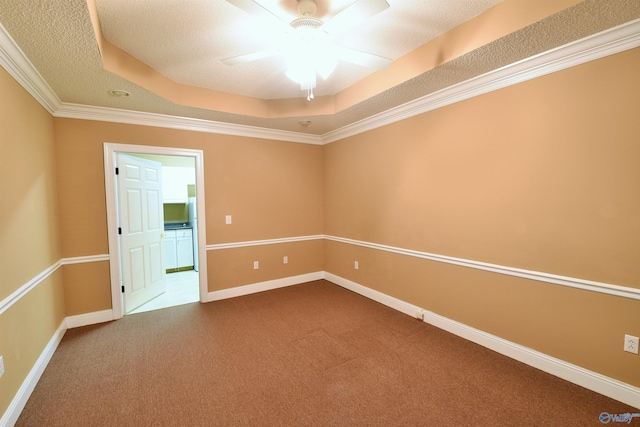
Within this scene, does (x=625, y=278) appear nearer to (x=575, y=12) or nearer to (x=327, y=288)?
(x=575, y=12)

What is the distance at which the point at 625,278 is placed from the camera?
183 cm

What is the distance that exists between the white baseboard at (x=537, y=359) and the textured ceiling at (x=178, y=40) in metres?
2.39

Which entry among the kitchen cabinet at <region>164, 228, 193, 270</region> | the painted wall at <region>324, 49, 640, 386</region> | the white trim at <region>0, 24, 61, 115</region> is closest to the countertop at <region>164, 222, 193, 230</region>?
the kitchen cabinet at <region>164, 228, 193, 270</region>

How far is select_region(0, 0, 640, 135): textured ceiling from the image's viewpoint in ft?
5.14

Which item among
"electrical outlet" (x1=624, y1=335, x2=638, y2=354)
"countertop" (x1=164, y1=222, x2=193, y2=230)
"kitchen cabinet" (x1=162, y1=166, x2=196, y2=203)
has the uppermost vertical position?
"kitchen cabinet" (x1=162, y1=166, x2=196, y2=203)

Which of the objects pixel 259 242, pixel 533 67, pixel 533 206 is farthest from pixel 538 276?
pixel 259 242

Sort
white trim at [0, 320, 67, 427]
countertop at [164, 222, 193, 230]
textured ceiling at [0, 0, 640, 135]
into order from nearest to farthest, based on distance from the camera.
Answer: textured ceiling at [0, 0, 640, 135] < white trim at [0, 320, 67, 427] < countertop at [164, 222, 193, 230]

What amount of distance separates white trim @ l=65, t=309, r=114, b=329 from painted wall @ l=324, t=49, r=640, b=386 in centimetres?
353

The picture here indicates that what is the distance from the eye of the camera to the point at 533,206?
2236 millimetres

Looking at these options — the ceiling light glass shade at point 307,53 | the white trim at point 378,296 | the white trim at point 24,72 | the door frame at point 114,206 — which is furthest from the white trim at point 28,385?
the white trim at point 378,296

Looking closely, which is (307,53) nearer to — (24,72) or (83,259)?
(24,72)

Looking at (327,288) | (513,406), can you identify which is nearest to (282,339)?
(327,288)

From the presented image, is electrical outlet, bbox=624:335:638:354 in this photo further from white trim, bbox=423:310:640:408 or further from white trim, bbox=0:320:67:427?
white trim, bbox=0:320:67:427

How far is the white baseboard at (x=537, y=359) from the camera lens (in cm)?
186
